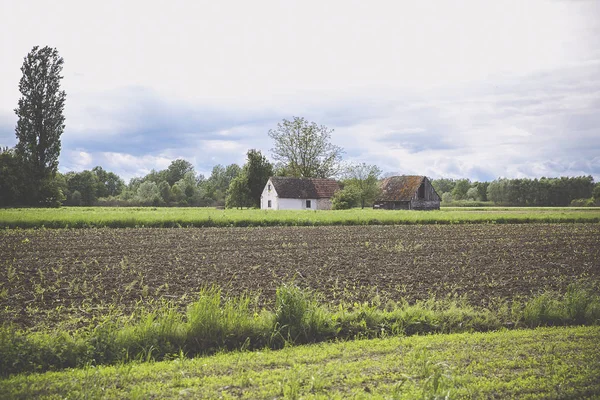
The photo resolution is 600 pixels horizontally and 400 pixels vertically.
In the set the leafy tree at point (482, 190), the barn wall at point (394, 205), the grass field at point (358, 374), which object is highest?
the leafy tree at point (482, 190)

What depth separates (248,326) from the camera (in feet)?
27.3

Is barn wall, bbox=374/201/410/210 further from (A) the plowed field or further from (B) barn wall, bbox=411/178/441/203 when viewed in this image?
(A) the plowed field

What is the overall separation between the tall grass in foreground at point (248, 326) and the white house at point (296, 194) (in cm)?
5545

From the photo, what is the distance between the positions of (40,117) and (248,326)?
70.8 meters

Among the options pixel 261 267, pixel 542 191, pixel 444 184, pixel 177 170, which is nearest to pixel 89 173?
pixel 177 170

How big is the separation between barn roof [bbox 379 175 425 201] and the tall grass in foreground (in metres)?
59.7

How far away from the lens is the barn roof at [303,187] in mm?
66500

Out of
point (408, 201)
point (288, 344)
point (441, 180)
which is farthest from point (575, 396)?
point (441, 180)

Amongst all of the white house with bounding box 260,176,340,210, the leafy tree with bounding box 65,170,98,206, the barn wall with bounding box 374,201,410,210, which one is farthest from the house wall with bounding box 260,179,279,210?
the leafy tree with bounding box 65,170,98,206

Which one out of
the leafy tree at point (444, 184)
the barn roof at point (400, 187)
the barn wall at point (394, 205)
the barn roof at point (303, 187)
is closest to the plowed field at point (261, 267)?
the barn roof at point (303, 187)

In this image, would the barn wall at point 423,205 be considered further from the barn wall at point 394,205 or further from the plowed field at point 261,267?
the plowed field at point 261,267

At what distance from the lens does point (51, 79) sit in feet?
A: 225

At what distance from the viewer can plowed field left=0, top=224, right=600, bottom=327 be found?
11.2 metres

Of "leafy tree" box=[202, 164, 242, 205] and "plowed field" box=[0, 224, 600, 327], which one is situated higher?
"leafy tree" box=[202, 164, 242, 205]
